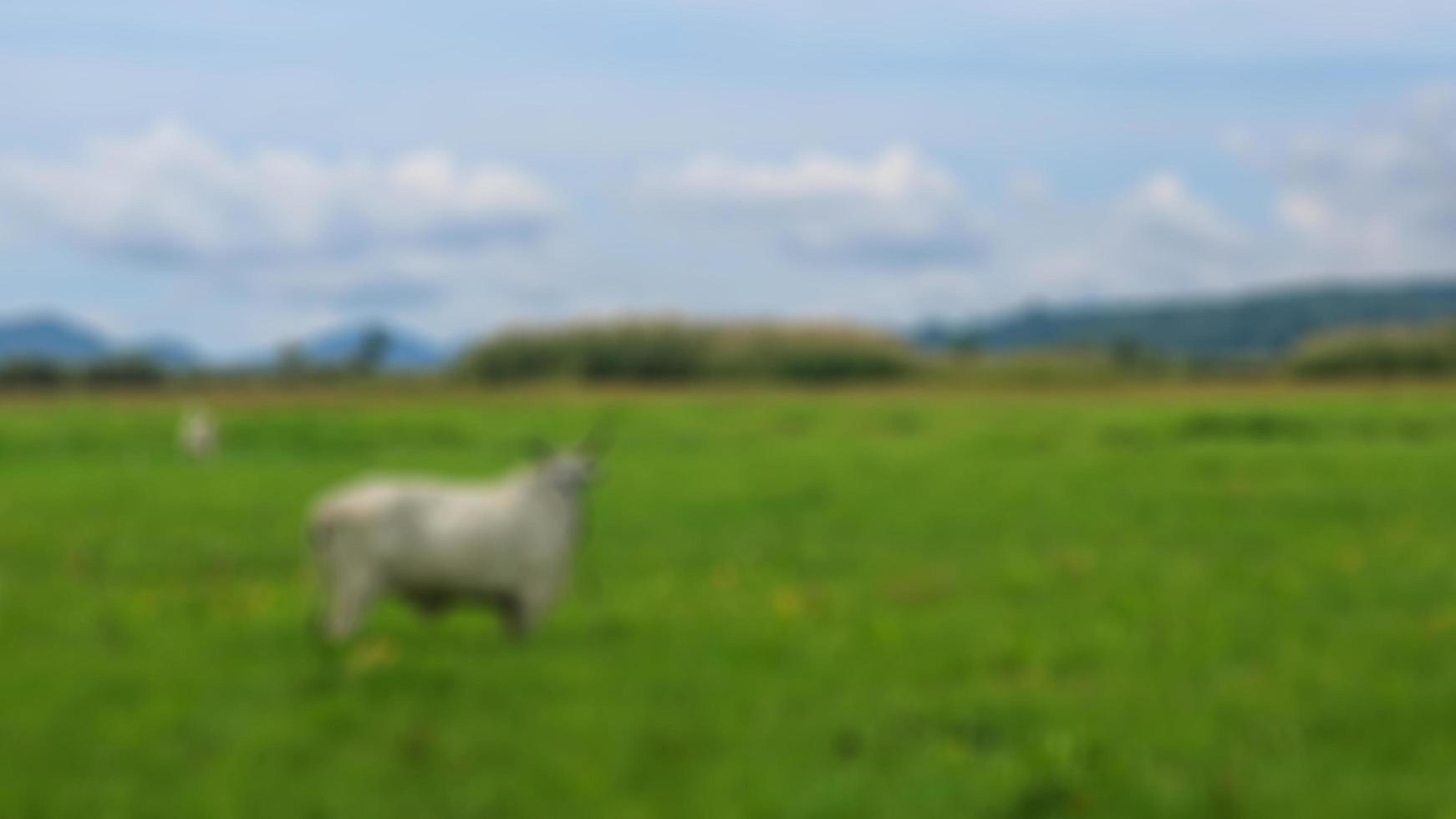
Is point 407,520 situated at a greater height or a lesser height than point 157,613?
greater

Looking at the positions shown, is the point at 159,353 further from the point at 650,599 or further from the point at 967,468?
the point at 650,599

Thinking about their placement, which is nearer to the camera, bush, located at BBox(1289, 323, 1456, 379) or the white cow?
the white cow

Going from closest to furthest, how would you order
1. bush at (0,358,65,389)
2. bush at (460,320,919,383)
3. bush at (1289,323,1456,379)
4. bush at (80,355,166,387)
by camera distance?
bush at (1289,323,1456,379)
bush at (0,358,65,389)
bush at (80,355,166,387)
bush at (460,320,919,383)

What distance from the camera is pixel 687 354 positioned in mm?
73938

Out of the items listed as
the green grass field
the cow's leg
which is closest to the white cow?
the cow's leg

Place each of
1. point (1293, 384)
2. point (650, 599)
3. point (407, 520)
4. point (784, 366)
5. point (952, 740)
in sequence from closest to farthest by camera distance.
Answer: point (952, 740)
point (407, 520)
point (650, 599)
point (1293, 384)
point (784, 366)

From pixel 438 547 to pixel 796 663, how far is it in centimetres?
253

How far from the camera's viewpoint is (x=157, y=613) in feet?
39.3

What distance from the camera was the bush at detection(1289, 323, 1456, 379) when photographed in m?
68.9

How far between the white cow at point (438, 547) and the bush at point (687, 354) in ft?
195

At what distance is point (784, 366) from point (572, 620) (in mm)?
62175

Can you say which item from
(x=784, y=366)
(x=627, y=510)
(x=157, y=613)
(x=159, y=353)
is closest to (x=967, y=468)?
(x=627, y=510)

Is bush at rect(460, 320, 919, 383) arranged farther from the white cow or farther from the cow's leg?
the cow's leg

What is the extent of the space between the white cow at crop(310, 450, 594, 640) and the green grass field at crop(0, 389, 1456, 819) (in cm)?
38
